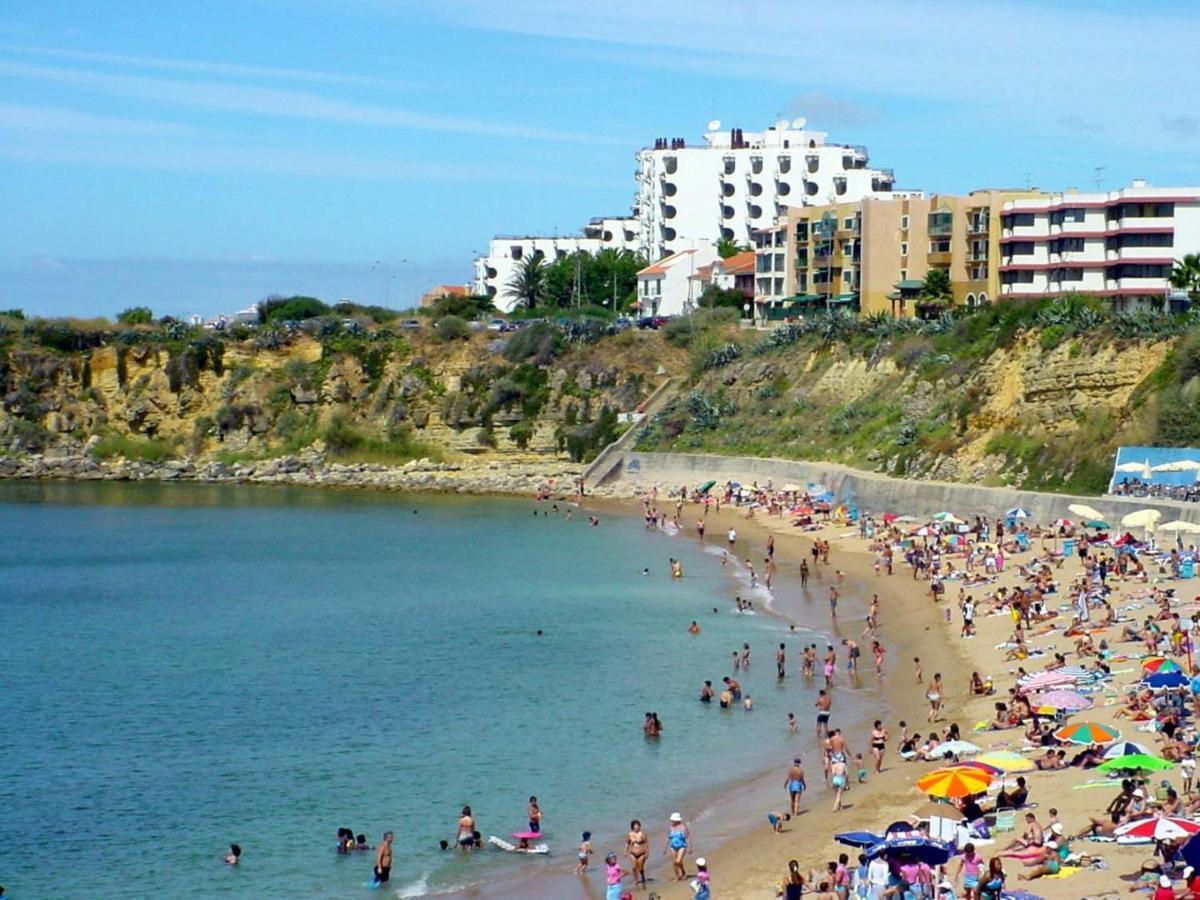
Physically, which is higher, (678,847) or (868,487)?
(868,487)

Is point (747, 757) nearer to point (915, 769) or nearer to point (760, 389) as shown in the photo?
point (915, 769)

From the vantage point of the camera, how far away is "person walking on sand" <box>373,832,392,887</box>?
2403 cm

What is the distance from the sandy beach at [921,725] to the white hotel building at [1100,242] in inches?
898

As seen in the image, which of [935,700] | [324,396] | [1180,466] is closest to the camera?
[935,700]

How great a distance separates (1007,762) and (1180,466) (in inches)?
1077

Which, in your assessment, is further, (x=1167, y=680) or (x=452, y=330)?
(x=452, y=330)

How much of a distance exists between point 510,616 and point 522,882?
2207cm

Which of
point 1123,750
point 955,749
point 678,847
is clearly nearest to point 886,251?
point 955,749

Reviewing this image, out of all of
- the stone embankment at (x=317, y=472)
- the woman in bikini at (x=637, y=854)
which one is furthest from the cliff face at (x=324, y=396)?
the woman in bikini at (x=637, y=854)

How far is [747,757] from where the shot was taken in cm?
3072

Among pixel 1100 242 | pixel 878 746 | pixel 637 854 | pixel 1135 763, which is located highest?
pixel 1100 242

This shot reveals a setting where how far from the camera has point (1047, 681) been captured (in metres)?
29.7

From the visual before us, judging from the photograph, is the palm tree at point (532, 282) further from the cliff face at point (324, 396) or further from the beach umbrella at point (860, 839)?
the beach umbrella at point (860, 839)

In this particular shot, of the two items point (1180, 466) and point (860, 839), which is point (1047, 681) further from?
point (1180, 466)
